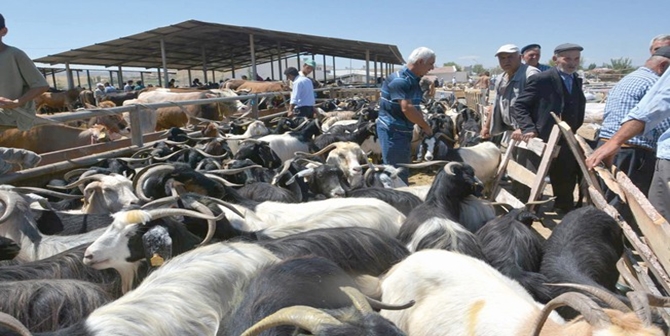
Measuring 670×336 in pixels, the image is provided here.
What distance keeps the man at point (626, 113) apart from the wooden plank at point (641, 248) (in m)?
0.27

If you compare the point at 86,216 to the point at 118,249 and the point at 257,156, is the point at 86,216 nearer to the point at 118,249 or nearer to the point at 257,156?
the point at 118,249

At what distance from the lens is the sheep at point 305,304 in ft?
5.29

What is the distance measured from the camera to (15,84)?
14.6 ft

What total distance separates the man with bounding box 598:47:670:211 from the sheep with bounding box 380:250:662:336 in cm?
218

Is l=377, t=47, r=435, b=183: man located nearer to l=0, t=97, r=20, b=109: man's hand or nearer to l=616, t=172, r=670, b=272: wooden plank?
l=616, t=172, r=670, b=272: wooden plank

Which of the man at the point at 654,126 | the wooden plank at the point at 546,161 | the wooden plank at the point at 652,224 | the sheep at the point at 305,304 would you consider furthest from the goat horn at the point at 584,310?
the wooden plank at the point at 546,161

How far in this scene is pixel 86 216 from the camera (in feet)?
13.0

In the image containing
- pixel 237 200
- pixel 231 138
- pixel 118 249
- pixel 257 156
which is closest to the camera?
pixel 118 249

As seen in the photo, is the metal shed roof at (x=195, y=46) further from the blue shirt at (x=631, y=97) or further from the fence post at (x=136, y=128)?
the blue shirt at (x=631, y=97)

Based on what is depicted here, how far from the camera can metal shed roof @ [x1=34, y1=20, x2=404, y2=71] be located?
2161 cm

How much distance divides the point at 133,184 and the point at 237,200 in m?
1.06

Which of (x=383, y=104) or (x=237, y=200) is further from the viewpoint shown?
(x=383, y=104)

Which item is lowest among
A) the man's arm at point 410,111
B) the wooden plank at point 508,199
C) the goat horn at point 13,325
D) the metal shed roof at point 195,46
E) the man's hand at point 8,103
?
the wooden plank at point 508,199

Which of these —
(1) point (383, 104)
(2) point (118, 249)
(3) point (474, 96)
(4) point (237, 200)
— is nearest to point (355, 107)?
(3) point (474, 96)
